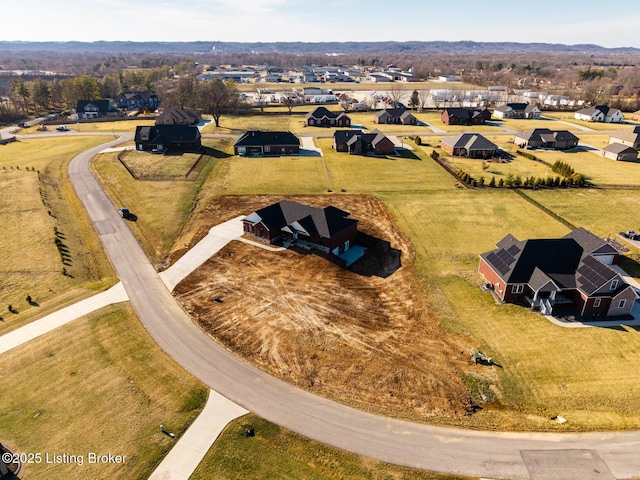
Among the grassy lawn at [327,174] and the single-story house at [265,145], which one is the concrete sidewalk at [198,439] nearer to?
the grassy lawn at [327,174]

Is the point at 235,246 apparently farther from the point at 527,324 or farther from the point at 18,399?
the point at 527,324

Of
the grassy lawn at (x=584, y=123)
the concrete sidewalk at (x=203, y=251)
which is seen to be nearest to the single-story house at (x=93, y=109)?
the concrete sidewalk at (x=203, y=251)

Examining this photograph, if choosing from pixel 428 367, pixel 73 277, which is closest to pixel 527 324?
pixel 428 367

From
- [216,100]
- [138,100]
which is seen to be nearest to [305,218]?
[216,100]

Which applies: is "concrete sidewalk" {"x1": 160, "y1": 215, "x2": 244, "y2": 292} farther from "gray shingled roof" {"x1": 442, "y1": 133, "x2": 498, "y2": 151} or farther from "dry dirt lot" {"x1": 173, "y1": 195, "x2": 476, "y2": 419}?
"gray shingled roof" {"x1": 442, "y1": 133, "x2": 498, "y2": 151}

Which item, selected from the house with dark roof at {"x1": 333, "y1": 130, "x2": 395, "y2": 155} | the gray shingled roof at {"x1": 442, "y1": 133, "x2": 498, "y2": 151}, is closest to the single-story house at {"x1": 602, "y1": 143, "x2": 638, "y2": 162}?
the gray shingled roof at {"x1": 442, "y1": 133, "x2": 498, "y2": 151}
